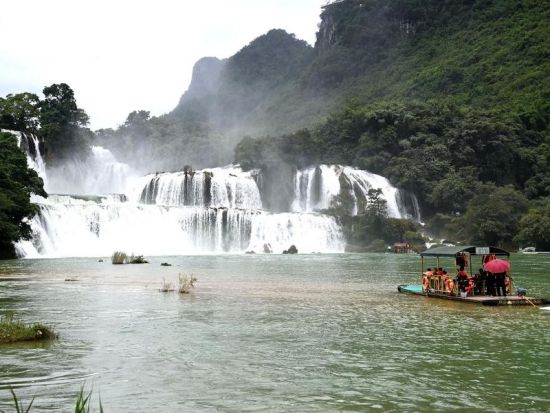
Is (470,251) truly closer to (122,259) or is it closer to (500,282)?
(500,282)

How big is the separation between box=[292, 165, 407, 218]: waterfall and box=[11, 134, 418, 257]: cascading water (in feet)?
0.37

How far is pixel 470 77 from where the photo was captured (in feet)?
328

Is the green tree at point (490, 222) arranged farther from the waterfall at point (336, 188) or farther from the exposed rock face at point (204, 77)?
the exposed rock face at point (204, 77)

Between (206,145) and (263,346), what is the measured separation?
9740 centimetres

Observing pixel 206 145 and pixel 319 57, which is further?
pixel 319 57

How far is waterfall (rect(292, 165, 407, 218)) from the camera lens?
69812mm

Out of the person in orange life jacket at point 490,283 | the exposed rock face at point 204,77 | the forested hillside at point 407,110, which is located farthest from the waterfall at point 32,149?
the exposed rock face at point 204,77

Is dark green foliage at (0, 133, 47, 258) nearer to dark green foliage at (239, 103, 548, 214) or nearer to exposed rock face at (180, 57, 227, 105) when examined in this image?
dark green foliage at (239, 103, 548, 214)

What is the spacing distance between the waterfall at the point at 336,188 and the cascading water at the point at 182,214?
11cm

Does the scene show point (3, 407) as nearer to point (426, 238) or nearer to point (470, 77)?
point (426, 238)

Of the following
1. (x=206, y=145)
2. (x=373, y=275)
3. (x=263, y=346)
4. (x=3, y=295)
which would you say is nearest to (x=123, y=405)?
(x=263, y=346)

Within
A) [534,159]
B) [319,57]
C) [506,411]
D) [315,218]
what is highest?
[319,57]

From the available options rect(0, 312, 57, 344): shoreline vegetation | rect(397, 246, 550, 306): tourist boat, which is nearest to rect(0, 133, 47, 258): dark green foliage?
rect(397, 246, 550, 306): tourist boat

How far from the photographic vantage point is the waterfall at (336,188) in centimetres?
6981
